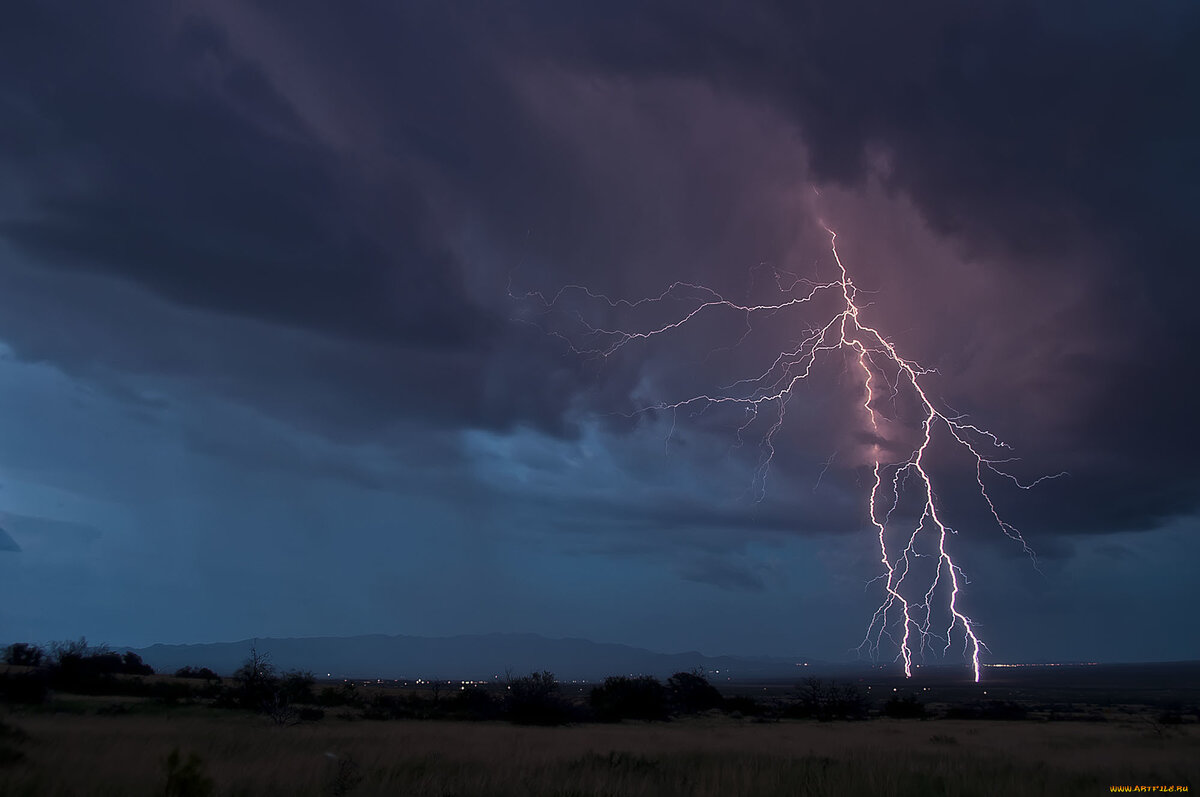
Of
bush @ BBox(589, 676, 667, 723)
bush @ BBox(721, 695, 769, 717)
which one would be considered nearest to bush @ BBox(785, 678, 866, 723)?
bush @ BBox(721, 695, 769, 717)

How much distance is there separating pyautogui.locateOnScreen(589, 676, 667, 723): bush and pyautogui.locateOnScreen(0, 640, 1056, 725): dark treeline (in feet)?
0.16

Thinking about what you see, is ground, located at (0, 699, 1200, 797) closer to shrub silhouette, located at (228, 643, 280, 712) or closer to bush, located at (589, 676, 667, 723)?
shrub silhouette, located at (228, 643, 280, 712)

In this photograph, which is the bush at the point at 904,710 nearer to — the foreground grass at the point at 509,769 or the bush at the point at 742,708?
the bush at the point at 742,708

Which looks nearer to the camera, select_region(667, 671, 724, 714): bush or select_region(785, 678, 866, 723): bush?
select_region(785, 678, 866, 723): bush

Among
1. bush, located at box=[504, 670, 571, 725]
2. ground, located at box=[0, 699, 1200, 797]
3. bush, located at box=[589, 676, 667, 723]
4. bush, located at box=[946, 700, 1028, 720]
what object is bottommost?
bush, located at box=[946, 700, 1028, 720]

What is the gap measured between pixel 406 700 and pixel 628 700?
1136cm

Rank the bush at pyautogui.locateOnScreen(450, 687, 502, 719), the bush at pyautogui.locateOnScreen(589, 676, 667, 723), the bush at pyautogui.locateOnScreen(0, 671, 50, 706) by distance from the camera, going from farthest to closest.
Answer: the bush at pyautogui.locateOnScreen(589, 676, 667, 723) → the bush at pyautogui.locateOnScreen(450, 687, 502, 719) → the bush at pyautogui.locateOnScreen(0, 671, 50, 706)

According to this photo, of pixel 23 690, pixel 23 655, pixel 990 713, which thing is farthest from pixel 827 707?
pixel 23 655

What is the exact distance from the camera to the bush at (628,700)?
33.9m

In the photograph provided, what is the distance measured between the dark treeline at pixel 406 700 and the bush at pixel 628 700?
50 mm

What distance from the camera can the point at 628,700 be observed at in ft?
116

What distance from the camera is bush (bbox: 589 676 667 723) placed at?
33.9m

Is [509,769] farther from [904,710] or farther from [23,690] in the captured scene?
[904,710]

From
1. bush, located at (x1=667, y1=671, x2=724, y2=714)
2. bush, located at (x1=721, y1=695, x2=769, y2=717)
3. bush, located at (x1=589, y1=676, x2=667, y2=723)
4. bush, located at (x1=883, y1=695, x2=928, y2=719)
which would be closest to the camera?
bush, located at (x1=589, y1=676, x2=667, y2=723)
